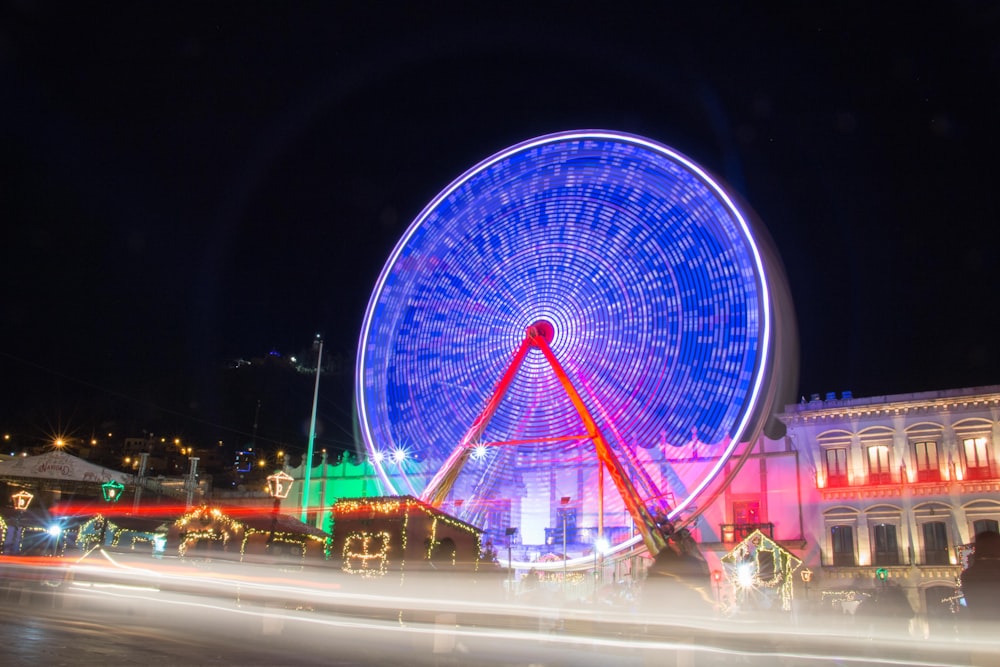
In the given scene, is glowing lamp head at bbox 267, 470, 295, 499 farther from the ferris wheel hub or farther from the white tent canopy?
the white tent canopy

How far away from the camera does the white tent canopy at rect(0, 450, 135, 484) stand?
3103 centimetres

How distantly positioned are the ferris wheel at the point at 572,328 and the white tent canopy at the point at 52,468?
634 inches

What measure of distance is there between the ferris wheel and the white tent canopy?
1610 cm

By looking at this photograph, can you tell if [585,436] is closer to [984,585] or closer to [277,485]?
[277,485]

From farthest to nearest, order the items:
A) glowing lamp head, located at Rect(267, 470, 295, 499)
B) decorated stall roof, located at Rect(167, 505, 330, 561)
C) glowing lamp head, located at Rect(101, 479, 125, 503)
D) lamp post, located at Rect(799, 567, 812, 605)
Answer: glowing lamp head, located at Rect(101, 479, 125, 503), lamp post, located at Rect(799, 567, 812, 605), decorated stall roof, located at Rect(167, 505, 330, 561), glowing lamp head, located at Rect(267, 470, 295, 499)

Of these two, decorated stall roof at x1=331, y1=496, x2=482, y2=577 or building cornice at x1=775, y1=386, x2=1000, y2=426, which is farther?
building cornice at x1=775, y1=386, x2=1000, y2=426

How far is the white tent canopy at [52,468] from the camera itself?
31.0 metres

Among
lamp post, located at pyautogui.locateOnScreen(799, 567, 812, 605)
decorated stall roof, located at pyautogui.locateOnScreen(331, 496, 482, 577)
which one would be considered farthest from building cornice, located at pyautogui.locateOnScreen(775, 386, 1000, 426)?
decorated stall roof, located at pyautogui.locateOnScreen(331, 496, 482, 577)

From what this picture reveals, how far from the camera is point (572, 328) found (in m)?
21.8

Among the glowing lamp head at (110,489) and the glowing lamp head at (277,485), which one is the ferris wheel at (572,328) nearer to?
the glowing lamp head at (277,485)

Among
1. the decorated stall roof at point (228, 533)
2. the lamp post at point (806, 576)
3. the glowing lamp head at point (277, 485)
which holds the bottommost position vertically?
the lamp post at point (806, 576)

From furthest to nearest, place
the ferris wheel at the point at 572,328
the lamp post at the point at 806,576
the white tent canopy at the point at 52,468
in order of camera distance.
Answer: the white tent canopy at the point at 52,468
the lamp post at the point at 806,576
the ferris wheel at the point at 572,328

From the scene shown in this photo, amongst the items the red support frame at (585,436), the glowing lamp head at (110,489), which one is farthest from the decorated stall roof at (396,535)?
the glowing lamp head at (110,489)

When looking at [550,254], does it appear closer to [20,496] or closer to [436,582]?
[436,582]
